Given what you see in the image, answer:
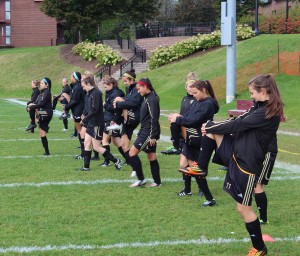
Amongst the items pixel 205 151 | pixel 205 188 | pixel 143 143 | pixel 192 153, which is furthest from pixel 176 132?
pixel 205 151

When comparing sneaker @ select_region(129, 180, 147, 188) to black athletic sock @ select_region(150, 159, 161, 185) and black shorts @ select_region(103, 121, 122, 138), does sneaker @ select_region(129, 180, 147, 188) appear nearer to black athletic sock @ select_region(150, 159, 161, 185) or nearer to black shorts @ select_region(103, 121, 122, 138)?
black athletic sock @ select_region(150, 159, 161, 185)

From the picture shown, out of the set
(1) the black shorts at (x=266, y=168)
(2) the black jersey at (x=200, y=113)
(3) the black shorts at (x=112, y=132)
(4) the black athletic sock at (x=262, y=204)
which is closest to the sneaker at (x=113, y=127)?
(3) the black shorts at (x=112, y=132)

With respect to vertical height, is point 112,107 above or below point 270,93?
below

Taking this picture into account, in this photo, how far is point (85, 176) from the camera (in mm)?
10852

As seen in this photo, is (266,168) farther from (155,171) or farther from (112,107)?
(112,107)

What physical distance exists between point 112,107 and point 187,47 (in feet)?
98.8

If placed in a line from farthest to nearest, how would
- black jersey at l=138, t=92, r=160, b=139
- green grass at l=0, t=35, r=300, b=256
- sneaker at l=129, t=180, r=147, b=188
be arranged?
1. sneaker at l=129, t=180, r=147, b=188
2. black jersey at l=138, t=92, r=160, b=139
3. green grass at l=0, t=35, r=300, b=256

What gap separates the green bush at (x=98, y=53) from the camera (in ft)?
150

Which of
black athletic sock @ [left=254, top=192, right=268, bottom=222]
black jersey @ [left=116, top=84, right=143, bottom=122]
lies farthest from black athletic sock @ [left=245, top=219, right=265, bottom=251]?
black jersey @ [left=116, top=84, right=143, bottom=122]

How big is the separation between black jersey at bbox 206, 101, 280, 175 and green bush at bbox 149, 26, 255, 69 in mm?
35539

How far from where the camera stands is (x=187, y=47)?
135 ft

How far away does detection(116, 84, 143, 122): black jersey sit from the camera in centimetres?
1033

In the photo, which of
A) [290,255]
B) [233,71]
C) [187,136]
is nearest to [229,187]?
[290,255]

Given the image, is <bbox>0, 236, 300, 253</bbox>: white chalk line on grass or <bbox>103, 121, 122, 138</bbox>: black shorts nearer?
<bbox>0, 236, 300, 253</bbox>: white chalk line on grass
